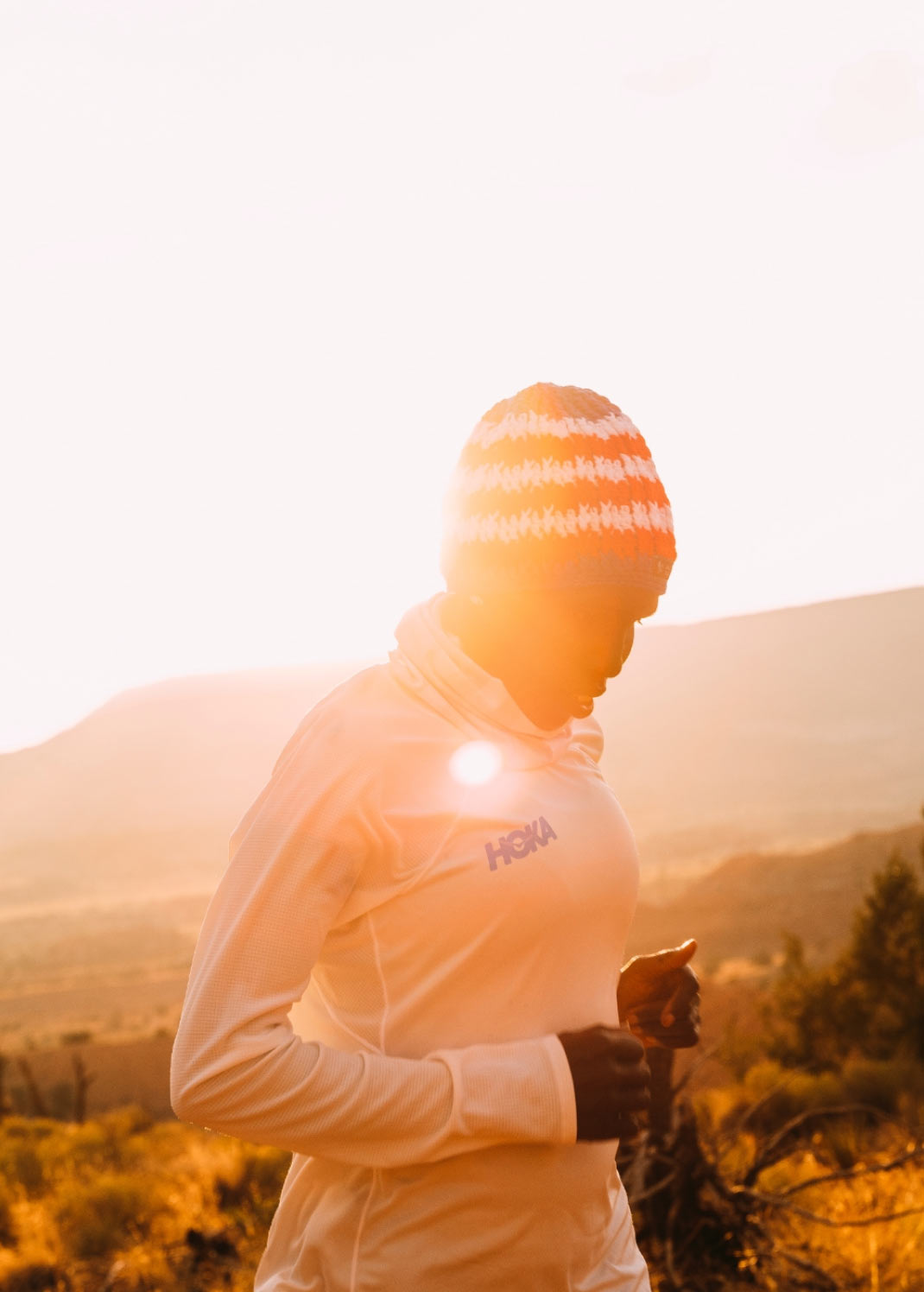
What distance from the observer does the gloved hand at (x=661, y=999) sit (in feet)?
7.23

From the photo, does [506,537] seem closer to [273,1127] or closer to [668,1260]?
[273,1127]

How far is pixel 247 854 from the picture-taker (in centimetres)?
168

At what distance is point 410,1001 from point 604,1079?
32cm

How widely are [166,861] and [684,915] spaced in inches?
1683

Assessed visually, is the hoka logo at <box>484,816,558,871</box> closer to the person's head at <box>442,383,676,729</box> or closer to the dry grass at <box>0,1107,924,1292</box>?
the person's head at <box>442,383,676,729</box>

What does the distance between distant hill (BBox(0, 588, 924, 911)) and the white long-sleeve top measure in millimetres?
59141

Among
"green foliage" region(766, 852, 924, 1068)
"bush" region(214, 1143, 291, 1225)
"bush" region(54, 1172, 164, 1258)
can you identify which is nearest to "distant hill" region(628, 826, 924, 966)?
"green foliage" region(766, 852, 924, 1068)

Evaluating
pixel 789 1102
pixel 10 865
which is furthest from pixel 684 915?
pixel 10 865

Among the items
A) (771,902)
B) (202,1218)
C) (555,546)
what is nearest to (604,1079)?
(555,546)

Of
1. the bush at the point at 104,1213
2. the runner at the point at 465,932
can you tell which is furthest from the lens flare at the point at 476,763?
the bush at the point at 104,1213

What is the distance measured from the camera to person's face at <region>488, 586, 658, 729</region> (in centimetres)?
191

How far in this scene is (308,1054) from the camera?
5.38ft

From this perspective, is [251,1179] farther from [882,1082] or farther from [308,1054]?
[308,1054]

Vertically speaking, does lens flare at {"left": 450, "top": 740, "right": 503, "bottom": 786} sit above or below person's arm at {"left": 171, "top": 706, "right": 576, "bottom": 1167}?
above
